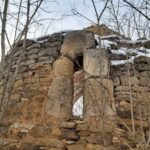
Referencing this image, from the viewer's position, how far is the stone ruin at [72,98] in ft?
13.3

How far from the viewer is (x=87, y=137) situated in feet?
13.4

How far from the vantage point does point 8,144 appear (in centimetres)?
438

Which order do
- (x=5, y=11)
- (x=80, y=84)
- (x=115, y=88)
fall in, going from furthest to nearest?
(x=80, y=84)
(x=115, y=88)
(x=5, y=11)

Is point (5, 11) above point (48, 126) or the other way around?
above

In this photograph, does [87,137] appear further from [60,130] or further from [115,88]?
[115,88]

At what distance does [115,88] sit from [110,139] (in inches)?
26.1

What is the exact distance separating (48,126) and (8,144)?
1.88 ft

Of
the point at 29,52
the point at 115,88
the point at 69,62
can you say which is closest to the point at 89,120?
the point at 115,88

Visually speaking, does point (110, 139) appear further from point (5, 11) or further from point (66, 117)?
point (5, 11)

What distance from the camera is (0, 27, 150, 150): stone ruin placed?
4.04 m

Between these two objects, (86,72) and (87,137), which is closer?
(87,137)

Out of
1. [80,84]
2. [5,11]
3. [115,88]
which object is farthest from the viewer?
[80,84]

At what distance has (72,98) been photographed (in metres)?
4.60

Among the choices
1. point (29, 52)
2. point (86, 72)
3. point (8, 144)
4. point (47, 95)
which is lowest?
point (8, 144)
